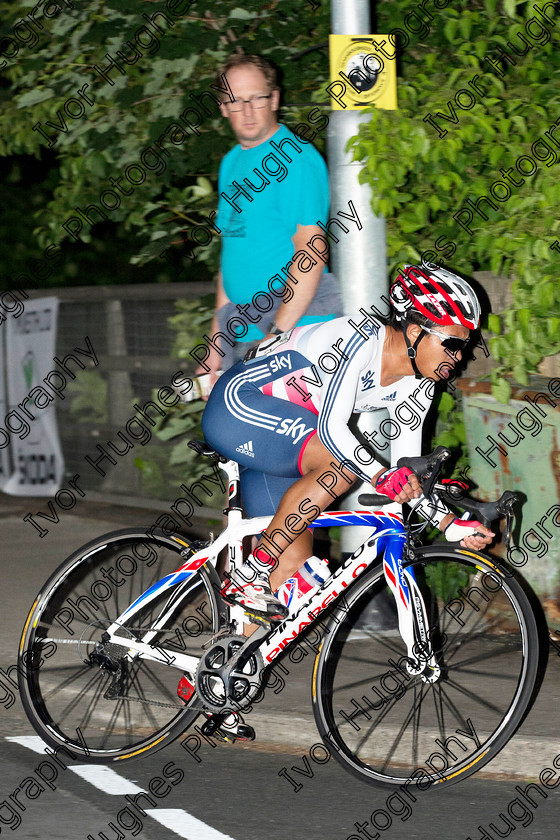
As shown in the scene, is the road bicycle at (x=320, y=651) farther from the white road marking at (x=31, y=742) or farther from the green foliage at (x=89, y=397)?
the green foliage at (x=89, y=397)

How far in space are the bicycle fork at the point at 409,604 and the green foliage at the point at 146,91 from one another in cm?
337

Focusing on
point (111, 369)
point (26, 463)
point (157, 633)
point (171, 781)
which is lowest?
point (26, 463)

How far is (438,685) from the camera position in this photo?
4.80 metres

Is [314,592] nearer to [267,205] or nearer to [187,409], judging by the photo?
[267,205]

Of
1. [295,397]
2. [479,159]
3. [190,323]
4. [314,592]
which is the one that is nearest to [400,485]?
[314,592]

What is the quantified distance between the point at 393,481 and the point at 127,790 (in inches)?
57.4

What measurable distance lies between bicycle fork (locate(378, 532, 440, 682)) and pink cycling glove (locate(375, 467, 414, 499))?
0.94 feet

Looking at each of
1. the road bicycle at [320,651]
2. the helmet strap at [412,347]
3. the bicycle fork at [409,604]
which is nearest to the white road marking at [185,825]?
the road bicycle at [320,651]

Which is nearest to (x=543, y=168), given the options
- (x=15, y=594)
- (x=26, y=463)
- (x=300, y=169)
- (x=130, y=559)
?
(x=300, y=169)

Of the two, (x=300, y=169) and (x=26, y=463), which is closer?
(x=300, y=169)

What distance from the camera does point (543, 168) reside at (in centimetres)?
552

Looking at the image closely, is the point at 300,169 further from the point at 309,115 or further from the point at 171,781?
the point at 171,781

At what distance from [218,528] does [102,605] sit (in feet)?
11.0

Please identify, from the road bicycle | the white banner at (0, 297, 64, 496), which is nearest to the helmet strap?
the road bicycle
